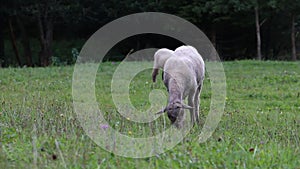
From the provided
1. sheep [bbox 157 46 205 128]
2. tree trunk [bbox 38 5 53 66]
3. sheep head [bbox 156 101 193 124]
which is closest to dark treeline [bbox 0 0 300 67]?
tree trunk [bbox 38 5 53 66]

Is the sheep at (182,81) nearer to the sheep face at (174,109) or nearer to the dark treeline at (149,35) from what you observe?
the sheep face at (174,109)

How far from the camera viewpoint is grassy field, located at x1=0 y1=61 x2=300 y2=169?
197 inches

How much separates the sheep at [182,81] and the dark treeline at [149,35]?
55.5ft

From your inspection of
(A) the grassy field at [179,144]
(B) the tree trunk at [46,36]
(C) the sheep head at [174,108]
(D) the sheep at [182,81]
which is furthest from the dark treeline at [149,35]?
(C) the sheep head at [174,108]

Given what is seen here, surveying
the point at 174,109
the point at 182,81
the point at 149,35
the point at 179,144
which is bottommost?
the point at 179,144

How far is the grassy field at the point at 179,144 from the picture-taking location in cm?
500

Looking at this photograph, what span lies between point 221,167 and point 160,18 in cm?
2351

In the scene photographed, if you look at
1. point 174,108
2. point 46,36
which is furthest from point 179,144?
point 46,36

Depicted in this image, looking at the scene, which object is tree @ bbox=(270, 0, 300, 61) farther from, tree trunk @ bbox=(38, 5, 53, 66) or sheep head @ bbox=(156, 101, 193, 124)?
sheep head @ bbox=(156, 101, 193, 124)

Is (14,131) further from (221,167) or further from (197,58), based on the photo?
(197,58)

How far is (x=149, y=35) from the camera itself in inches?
1210

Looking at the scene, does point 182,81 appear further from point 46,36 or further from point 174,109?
point 46,36

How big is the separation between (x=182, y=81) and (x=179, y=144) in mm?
1952

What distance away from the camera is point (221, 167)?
16.1 ft
